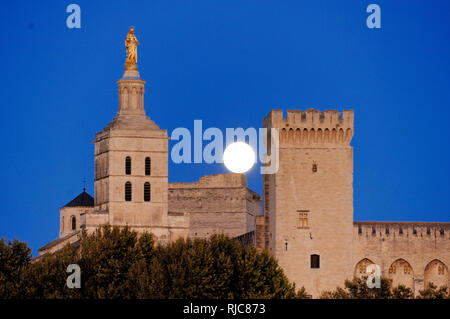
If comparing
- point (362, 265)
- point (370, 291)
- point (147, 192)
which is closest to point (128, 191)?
point (147, 192)

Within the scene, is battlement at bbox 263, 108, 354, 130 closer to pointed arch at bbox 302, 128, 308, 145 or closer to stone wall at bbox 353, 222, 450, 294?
pointed arch at bbox 302, 128, 308, 145

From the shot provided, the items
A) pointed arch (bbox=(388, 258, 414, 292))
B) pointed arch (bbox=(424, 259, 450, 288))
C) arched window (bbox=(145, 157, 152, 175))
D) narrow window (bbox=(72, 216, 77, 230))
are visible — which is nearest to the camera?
pointed arch (bbox=(388, 258, 414, 292))

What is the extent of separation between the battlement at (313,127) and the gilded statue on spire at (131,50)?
24748 mm

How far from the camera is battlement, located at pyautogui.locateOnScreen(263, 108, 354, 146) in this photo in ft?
332

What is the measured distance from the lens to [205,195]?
14075 centimetres

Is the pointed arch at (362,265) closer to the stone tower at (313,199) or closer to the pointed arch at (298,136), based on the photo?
the stone tower at (313,199)

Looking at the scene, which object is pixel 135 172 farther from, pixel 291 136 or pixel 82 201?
pixel 291 136

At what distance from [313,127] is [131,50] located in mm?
27986

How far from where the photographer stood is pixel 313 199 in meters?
100

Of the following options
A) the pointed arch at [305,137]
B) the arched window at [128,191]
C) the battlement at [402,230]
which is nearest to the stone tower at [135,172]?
the arched window at [128,191]

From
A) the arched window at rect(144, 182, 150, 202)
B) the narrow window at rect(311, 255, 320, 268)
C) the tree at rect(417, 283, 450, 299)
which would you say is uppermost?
the arched window at rect(144, 182, 150, 202)

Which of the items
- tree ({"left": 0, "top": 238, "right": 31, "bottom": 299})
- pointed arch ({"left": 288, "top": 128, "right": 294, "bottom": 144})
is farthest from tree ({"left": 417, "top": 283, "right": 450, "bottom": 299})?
tree ({"left": 0, "top": 238, "right": 31, "bottom": 299})

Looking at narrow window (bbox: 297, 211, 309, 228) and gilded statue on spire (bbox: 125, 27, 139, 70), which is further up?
gilded statue on spire (bbox: 125, 27, 139, 70)
